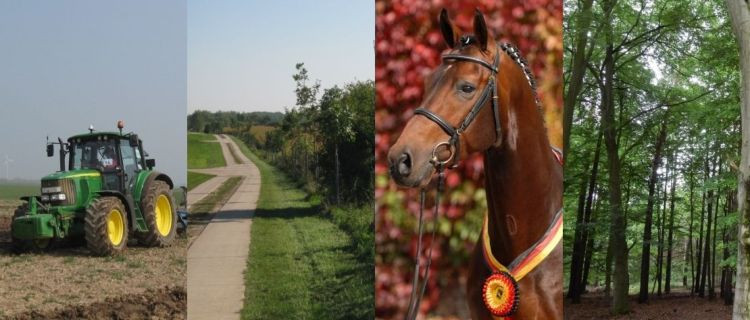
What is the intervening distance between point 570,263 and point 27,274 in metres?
8.04

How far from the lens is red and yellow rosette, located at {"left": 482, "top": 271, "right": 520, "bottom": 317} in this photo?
134 inches

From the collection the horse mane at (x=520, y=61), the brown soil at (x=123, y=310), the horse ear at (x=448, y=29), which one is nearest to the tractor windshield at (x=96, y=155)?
the brown soil at (x=123, y=310)

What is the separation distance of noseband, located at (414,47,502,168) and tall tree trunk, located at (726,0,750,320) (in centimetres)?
387

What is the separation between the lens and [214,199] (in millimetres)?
4930

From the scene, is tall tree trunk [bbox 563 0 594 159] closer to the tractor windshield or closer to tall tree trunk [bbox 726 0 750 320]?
tall tree trunk [bbox 726 0 750 320]

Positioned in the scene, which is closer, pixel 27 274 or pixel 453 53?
pixel 453 53

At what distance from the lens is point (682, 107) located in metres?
10.1

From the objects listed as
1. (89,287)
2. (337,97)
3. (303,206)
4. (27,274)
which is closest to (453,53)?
(337,97)

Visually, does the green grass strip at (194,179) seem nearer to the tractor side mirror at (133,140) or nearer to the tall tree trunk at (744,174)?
the tall tree trunk at (744,174)

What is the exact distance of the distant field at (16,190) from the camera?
370 inches

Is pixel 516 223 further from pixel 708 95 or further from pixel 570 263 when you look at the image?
pixel 570 263

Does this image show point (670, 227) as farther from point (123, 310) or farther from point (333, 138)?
point (123, 310)

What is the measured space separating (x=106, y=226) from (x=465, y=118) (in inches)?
282

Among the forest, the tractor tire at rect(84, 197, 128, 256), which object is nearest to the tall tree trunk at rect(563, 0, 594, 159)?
the forest
